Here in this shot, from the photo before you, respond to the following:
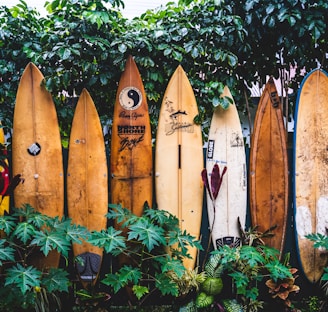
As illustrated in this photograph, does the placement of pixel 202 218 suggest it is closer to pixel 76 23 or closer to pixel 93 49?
pixel 93 49

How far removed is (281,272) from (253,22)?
6.43 feet

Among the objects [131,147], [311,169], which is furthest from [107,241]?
[311,169]

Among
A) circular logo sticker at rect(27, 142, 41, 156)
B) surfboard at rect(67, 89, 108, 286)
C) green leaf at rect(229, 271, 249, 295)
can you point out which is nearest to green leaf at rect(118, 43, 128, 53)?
surfboard at rect(67, 89, 108, 286)

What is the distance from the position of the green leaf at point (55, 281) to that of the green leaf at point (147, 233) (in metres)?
0.50

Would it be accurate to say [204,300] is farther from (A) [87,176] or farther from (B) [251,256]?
(A) [87,176]

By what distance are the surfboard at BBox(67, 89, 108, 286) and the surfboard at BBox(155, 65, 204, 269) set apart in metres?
0.44

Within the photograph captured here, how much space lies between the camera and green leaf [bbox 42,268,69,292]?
2.44m

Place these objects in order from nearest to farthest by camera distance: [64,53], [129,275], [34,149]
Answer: [129,275] → [64,53] → [34,149]

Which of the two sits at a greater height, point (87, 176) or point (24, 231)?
point (87, 176)

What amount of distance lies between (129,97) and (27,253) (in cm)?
134

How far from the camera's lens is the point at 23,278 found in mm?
2289

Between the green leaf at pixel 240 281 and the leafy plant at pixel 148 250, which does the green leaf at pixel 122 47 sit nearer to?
the leafy plant at pixel 148 250

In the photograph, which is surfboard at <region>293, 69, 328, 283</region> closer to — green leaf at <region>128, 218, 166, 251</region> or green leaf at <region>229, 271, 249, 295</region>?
green leaf at <region>229, 271, 249, 295</region>

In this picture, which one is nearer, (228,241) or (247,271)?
(247,271)
